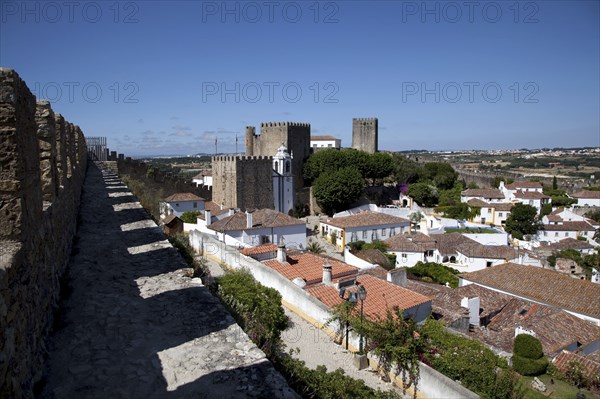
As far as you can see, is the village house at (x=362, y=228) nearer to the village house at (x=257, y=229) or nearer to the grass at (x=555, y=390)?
the village house at (x=257, y=229)

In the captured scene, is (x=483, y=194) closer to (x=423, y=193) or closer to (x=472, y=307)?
(x=423, y=193)

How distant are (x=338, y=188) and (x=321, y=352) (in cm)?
2495

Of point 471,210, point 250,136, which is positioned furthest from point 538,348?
point 250,136

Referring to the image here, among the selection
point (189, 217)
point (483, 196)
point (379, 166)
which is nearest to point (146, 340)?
point (189, 217)

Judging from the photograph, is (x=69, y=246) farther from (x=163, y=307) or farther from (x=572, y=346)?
(x=572, y=346)

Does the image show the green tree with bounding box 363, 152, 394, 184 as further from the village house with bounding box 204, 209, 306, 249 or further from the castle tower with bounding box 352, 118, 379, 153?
the village house with bounding box 204, 209, 306, 249

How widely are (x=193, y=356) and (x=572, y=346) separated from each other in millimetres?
12371

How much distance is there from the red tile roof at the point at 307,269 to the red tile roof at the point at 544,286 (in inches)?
292

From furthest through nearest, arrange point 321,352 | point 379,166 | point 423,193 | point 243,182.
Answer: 1. point 379,166
2. point 423,193
3. point 243,182
4. point 321,352

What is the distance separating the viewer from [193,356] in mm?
3037

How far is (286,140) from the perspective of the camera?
34.9m

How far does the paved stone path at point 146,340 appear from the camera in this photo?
2.67m

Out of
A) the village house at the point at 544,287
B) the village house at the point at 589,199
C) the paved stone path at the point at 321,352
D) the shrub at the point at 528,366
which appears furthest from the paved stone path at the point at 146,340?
the village house at the point at 589,199

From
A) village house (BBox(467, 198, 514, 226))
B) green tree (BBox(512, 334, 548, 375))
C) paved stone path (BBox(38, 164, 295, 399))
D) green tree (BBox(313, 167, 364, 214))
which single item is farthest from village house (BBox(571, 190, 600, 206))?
Result: paved stone path (BBox(38, 164, 295, 399))
